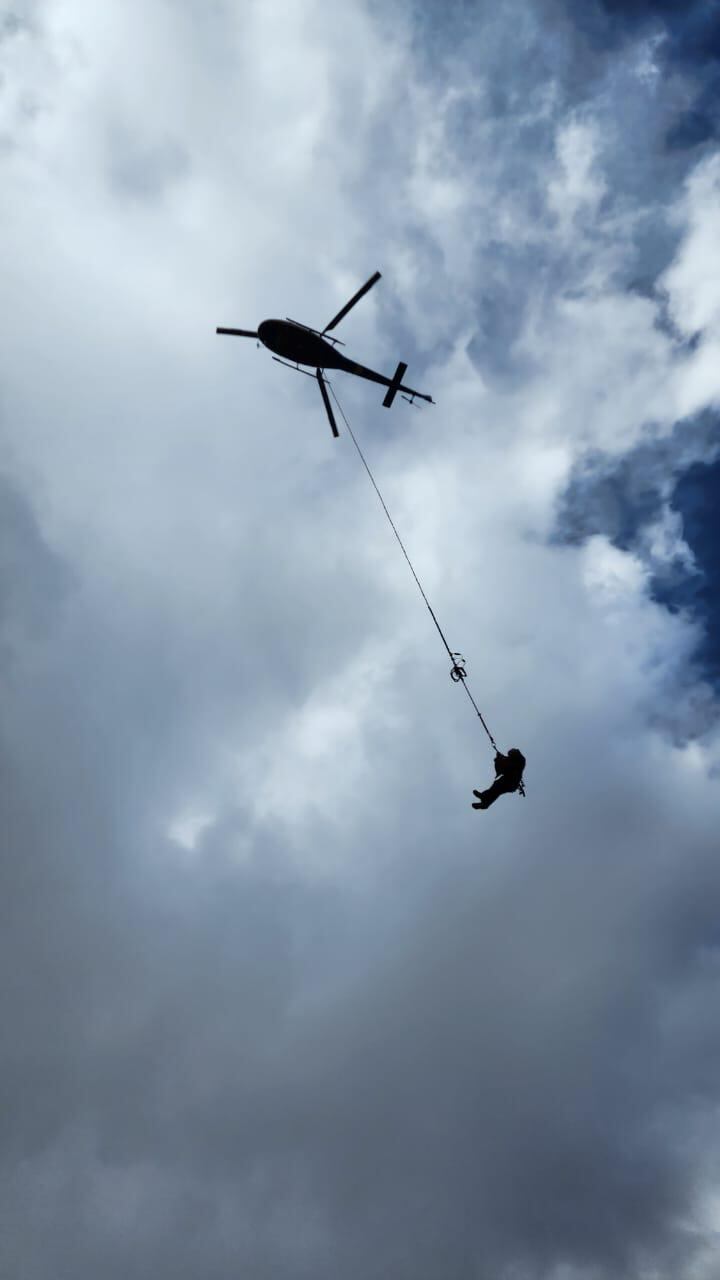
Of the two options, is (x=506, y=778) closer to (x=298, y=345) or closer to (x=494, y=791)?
(x=494, y=791)

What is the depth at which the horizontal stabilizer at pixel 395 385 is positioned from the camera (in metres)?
41.6

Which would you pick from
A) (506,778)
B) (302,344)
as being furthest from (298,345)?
(506,778)

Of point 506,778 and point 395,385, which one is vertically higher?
point 395,385

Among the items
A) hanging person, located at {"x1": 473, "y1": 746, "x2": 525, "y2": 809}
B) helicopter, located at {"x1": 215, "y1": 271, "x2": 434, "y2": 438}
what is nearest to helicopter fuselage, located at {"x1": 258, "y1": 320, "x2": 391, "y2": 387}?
helicopter, located at {"x1": 215, "y1": 271, "x2": 434, "y2": 438}

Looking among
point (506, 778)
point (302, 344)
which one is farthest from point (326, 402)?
point (506, 778)

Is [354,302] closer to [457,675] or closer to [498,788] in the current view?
[457,675]

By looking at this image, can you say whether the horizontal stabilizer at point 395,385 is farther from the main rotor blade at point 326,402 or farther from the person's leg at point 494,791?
the person's leg at point 494,791

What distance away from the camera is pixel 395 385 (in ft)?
138

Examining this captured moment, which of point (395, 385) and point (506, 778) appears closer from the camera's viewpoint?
point (506, 778)

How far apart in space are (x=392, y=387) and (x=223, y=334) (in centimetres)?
1026

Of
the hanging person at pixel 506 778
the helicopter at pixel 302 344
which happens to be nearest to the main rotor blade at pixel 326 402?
the helicopter at pixel 302 344

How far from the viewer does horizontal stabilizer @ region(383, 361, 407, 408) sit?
41.6 metres

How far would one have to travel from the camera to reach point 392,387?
42062 mm

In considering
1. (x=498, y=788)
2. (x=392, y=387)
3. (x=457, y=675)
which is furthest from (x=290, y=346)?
(x=498, y=788)
